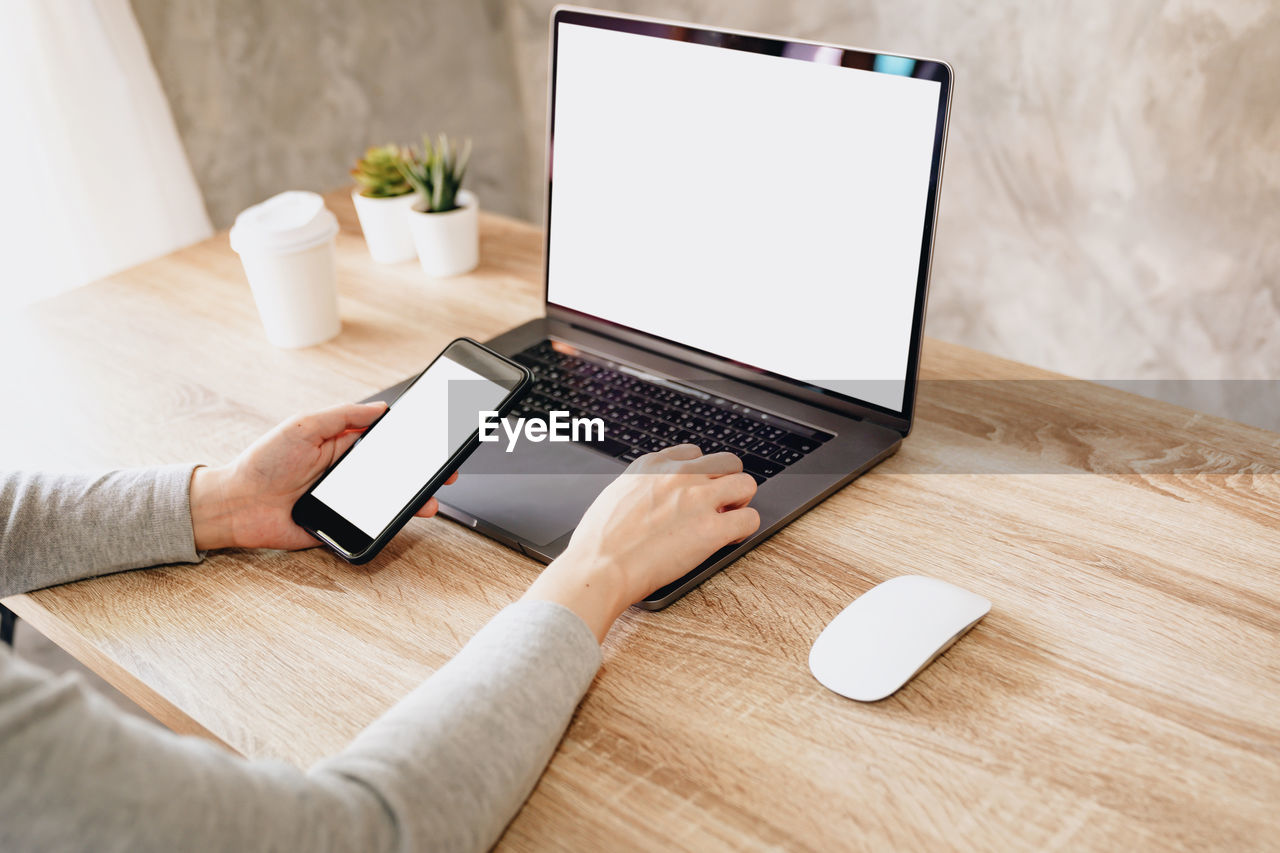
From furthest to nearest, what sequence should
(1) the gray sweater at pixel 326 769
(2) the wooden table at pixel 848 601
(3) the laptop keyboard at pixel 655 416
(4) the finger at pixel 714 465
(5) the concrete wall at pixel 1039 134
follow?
(5) the concrete wall at pixel 1039 134 < (3) the laptop keyboard at pixel 655 416 < (4) the finger at pixel 714 465 < (2) the wooden table at pixel 848 601 < (1) the gray sweater at pixel 326 769

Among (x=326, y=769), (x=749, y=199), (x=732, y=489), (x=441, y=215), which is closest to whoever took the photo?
(x=326, y=769)

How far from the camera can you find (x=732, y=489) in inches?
29.9

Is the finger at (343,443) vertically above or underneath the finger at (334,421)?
underneath

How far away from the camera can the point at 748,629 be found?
2.27ft

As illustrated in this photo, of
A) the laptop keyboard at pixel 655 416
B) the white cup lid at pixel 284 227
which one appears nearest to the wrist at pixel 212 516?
the laptop keyboard at pixel 655 416

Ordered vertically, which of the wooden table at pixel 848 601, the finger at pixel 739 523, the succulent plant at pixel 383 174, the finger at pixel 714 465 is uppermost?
the succulent plant at pixel 383 174

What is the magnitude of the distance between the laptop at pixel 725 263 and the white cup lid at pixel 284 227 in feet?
0.79

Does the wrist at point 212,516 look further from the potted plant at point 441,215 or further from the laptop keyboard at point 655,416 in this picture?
the potted plant at point 441,215

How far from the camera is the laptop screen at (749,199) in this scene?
2.64 ft

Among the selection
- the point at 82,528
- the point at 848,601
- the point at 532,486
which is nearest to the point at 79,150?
the point at 82,528

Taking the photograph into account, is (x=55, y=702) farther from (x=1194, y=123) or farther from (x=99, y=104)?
(x=1194, y=123)

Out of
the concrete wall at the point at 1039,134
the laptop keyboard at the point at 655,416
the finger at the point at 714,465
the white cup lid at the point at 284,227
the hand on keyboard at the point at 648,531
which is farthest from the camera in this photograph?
the concrete wall at the point at 1039,134

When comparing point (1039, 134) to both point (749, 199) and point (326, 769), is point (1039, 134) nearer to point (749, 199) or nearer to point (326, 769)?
point (749, 199)

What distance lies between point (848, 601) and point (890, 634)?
0.06m
